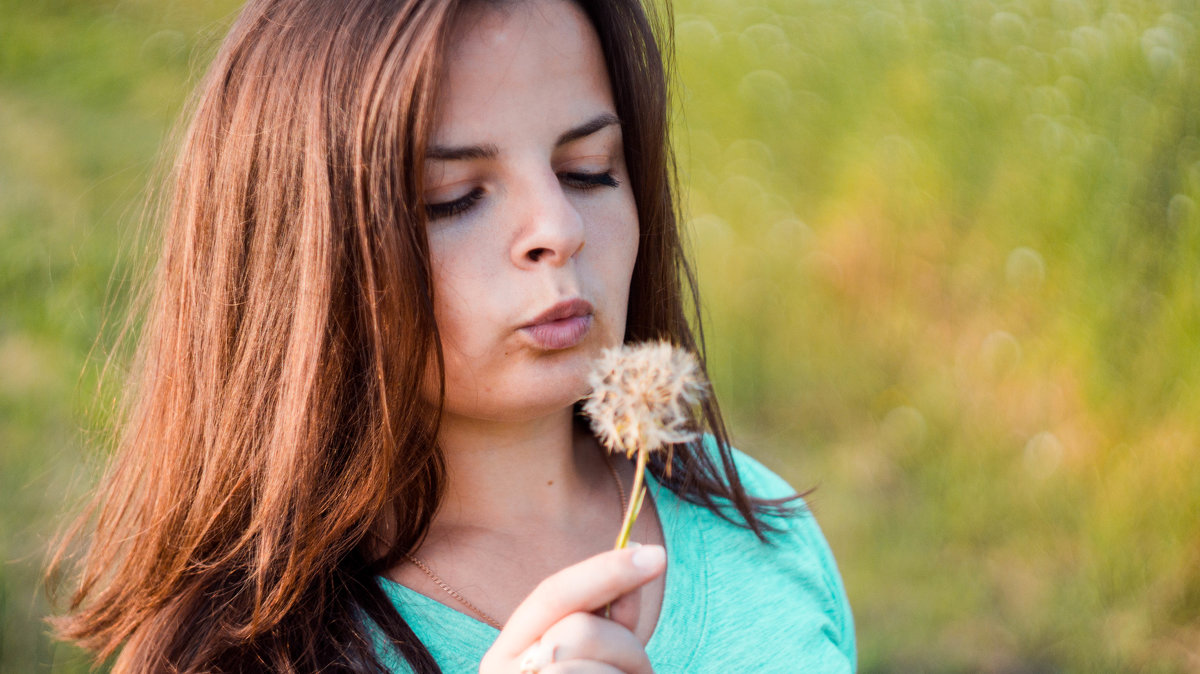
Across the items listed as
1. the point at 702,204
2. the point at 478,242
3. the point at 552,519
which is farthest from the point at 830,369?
the point at 478,242

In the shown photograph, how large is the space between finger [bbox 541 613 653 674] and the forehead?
1.97ft

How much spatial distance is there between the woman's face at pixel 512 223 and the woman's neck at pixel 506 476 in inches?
4.4

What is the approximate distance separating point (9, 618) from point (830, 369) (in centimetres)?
246

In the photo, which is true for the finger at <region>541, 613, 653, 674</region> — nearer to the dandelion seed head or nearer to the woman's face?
the dandelion seed head

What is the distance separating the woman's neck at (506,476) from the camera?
4.76 feet

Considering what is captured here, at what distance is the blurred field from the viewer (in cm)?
274

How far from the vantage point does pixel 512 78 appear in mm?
1271

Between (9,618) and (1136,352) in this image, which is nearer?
(9,618)

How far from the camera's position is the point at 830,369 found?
331 centimetres

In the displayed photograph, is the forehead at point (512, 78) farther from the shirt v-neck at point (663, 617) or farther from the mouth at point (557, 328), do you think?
the shirt v-neck at point (663, 617)

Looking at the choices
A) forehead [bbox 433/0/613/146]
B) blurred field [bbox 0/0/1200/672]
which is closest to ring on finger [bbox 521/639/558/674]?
forehead [bbox 433/0/613/146]

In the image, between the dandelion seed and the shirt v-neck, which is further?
the shirt v-neck

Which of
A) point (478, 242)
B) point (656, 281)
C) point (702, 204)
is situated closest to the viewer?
point (478, 242)

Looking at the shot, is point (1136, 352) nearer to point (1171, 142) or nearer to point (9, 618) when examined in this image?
point (1171, 142)
